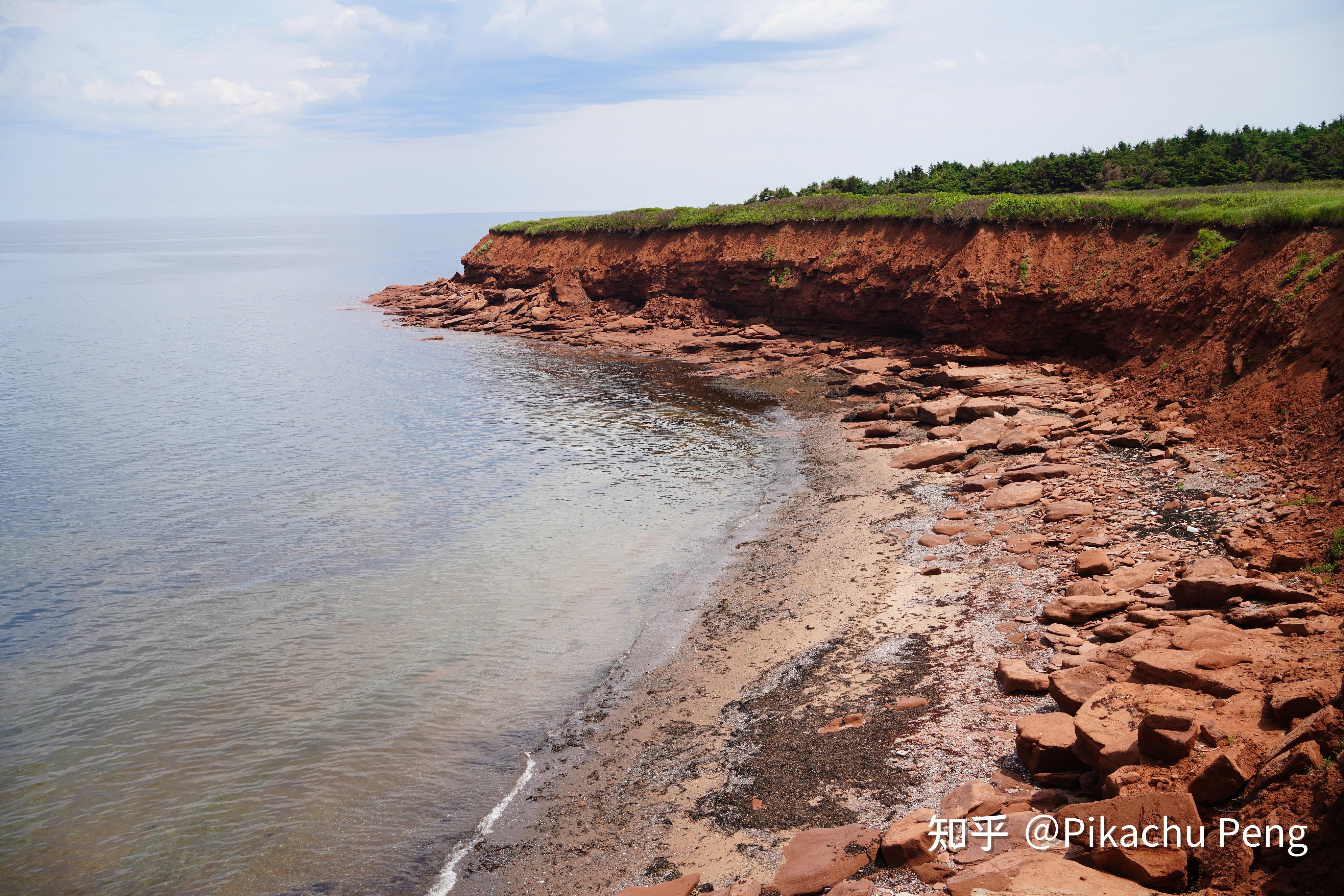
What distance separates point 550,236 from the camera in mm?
57844

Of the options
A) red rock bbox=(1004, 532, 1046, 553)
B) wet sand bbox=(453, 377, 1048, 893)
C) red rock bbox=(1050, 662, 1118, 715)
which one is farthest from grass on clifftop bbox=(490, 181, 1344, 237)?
red rock bbox=(1050, 662, 1118, 715)

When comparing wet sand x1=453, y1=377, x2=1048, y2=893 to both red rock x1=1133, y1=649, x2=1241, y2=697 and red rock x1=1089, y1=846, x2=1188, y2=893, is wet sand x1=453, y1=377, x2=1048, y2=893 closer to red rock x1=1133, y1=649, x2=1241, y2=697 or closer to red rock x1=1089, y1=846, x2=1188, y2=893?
red rock x1=1133, y1=649, x2=1241, y2=697

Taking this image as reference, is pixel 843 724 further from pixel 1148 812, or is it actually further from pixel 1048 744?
pixel 1148 812

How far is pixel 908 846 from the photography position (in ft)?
22.9

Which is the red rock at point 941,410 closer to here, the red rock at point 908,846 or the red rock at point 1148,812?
the red rock at point 908,846

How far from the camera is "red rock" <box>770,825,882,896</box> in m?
7.19

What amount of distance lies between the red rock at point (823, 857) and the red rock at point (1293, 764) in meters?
3.15

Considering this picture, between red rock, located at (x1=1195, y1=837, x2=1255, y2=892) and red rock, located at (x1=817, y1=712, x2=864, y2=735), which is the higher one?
red rock, located at (x1=1195, y1=837, x2=1255, y2=892)

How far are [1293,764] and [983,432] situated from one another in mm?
16898

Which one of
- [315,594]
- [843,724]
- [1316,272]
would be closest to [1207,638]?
[843,724]

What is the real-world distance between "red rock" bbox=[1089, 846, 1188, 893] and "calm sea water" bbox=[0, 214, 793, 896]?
694cm

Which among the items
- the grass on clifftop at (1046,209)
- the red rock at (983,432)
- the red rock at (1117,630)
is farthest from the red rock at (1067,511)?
the grass on clifftop at (1046,209)

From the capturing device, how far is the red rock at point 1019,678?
9.53 m

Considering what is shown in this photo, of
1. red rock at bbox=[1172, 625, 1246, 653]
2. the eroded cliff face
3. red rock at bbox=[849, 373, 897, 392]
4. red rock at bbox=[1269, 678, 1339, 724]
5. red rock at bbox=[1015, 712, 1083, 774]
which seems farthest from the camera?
red rock at bbox=[849, 373, 897, 392]
